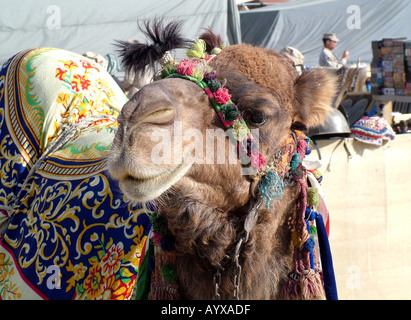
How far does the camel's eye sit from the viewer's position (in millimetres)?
1841

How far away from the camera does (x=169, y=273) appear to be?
191 centimetres

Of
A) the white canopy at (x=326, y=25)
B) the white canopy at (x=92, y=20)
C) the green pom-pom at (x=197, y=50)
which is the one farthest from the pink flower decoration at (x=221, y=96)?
the white canopy at (x=326, y=25)

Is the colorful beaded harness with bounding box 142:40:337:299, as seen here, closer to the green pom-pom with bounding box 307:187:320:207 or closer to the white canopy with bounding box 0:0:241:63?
the green pom-pom with bounding box 307:187:320:207

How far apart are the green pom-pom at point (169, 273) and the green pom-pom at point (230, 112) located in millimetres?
550

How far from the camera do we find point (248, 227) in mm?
1804

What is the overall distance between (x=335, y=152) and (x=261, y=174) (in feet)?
6.59

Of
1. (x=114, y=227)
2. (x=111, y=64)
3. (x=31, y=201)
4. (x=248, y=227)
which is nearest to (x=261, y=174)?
(x=248, y=227)

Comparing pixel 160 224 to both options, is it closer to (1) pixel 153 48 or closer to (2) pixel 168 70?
(2) pixel 168 70

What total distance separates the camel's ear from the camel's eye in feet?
0.70

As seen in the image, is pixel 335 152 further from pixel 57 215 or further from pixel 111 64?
pixel 111 64

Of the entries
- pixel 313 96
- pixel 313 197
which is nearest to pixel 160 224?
pixel 313 197

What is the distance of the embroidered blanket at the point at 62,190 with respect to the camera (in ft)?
7.37

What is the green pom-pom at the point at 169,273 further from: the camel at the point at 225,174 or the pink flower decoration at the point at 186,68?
the pink flower decoration at the point at 186,68

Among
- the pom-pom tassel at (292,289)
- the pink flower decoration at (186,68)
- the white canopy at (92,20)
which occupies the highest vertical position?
the white canopy at (92,20)
